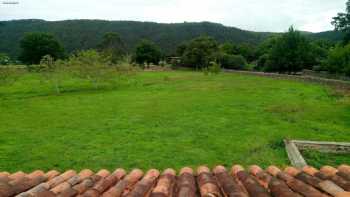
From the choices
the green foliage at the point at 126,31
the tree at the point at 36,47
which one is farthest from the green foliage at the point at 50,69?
the green foliage at the point at 126,31

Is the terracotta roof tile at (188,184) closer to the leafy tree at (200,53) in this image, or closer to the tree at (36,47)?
the leafy tree at (200,53)

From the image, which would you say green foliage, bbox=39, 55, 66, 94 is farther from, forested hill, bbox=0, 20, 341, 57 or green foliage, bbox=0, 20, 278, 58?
forested hill, bbox=0, 20, 341, 57

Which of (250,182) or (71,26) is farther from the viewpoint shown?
(71,26)

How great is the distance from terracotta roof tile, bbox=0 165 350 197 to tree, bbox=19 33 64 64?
57880 mm

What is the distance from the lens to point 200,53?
56.4 m

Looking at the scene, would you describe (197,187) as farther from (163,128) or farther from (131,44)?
(131,44)

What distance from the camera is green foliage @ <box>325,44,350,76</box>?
28.7m

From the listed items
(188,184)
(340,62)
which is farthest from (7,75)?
(340,62)

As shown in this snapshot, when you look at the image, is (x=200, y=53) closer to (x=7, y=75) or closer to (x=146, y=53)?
(x=146, y=53)

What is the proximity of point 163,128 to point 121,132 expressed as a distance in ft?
5.45

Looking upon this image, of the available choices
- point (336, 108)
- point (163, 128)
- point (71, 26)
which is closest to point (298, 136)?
point (163, 128)

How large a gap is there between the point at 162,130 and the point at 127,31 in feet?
315

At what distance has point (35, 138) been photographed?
10.5 m

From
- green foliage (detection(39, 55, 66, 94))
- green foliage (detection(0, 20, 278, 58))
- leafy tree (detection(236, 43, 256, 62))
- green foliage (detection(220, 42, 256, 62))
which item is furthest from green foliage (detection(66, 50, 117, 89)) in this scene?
green foliage (detection(0, 20, 278, 58))
